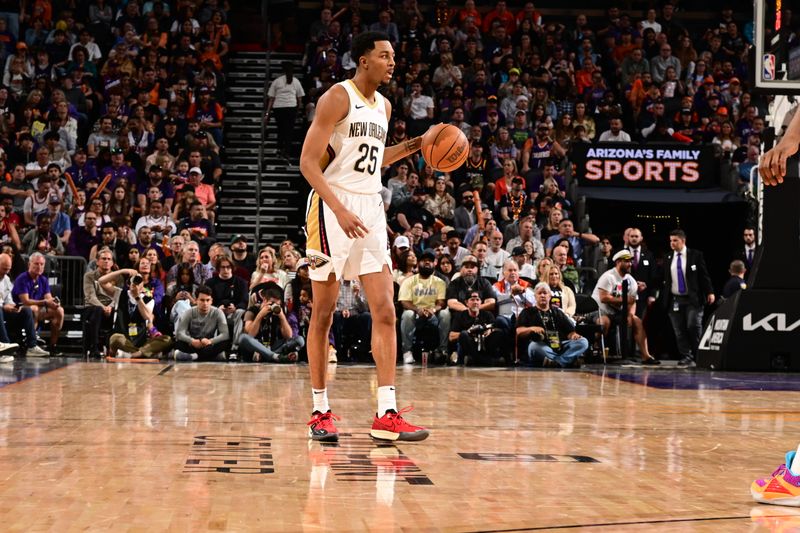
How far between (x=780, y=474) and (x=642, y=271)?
11.3 m

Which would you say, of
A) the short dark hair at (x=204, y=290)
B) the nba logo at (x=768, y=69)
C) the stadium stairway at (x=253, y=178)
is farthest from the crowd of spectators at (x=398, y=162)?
the nba logo at (x=768, y=69)

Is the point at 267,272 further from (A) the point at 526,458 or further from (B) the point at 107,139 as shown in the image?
(A) the point at 526,458

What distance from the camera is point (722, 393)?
923 cm

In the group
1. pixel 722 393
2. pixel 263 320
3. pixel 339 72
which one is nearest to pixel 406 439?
pixel 722 393

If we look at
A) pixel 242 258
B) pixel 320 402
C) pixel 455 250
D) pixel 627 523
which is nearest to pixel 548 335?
pixel 455 250

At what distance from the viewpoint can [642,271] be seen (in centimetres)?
1530

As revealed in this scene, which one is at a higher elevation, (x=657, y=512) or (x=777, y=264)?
(x=777, y=264)

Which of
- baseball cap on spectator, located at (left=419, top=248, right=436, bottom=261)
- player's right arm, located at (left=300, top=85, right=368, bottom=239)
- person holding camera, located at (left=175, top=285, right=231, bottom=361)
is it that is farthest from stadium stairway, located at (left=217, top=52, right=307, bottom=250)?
player's right arm, located at (left=300, top=85, right=368, bottom=239)

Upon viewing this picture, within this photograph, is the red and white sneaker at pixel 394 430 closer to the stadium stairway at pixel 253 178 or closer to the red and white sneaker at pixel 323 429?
the red and white sneaker at pixel 323 429

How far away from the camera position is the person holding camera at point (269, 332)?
1324 cm

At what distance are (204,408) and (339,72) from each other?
13.2 meters

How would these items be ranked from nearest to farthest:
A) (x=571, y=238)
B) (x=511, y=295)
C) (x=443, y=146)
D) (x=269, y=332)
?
(x=443, y=146) < (x=269, y=332) < (x=511, y=295) < (x=571, y=238)

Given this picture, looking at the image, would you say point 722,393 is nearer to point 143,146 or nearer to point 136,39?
point 143,146

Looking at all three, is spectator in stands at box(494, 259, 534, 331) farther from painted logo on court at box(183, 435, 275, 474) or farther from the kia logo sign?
painted logo on court at box(183, 435, 275, 474)
